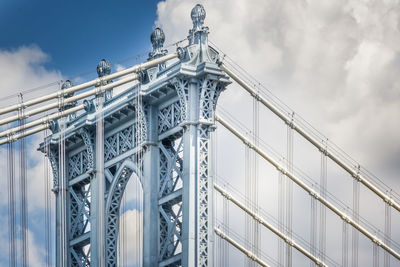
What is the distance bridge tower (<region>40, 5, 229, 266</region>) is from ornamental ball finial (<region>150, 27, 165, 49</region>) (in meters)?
0.04

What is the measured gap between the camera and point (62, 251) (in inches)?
2744

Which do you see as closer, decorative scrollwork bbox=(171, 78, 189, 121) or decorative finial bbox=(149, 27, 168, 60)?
decorative scrollwork bbox=(171, 78, 189, 121)

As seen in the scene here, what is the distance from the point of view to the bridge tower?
59281mm

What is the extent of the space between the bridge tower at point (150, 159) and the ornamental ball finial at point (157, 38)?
4 centimetres

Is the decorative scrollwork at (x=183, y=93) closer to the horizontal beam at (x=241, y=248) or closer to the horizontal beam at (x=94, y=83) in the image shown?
the horizontal beam at (x=94, y=83)

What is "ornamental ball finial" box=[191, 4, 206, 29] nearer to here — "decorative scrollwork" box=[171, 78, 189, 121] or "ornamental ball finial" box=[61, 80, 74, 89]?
"decorative scrollwork" box=[171, 78, 189, 121]

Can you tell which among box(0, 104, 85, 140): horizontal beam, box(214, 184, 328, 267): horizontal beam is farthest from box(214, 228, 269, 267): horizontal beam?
box(0, 104, 85, 140): horizontal beam

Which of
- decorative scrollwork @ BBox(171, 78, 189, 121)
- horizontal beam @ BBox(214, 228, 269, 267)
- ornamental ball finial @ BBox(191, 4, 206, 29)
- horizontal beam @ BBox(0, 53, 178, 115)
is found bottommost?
horizontal beam @ BBox(214, 228, 269, 267)

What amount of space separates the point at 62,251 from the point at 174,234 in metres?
9.92

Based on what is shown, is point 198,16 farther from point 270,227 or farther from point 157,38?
point 270,227

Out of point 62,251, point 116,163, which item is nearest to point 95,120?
point 116,163

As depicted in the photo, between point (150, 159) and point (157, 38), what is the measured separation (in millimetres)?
5231

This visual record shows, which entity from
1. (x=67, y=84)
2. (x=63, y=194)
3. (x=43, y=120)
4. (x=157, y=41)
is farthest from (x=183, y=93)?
(x=63, y=194)

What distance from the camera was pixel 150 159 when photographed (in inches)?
2461
